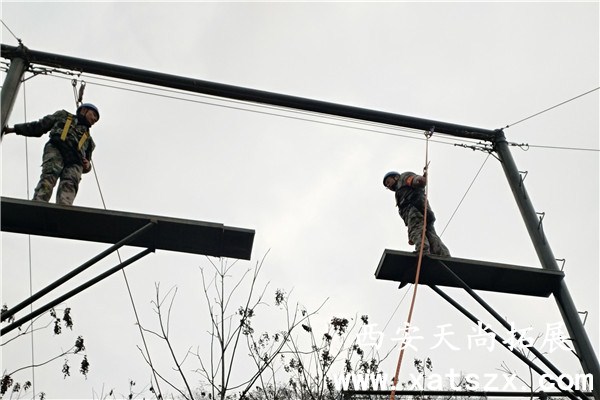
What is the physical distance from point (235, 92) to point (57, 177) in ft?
7.17

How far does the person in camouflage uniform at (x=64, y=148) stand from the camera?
5461 mm

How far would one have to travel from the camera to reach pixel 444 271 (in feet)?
18.0

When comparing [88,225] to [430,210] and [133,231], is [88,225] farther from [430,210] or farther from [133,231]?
[430,210]

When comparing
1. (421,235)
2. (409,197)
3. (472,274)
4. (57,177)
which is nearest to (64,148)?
(57,177)

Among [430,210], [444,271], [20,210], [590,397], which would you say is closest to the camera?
[20,210]

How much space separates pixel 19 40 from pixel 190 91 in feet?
6.05

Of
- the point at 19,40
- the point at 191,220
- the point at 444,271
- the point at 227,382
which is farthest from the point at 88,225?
the point at 444,271

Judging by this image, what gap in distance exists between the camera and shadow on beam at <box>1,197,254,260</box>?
4.70 meters

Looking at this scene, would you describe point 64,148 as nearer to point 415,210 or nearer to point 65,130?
point 65,130

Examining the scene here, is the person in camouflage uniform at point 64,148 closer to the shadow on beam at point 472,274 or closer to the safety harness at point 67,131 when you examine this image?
the safety harness at point 67,131

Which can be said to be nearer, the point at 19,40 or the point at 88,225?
the point at 88,225

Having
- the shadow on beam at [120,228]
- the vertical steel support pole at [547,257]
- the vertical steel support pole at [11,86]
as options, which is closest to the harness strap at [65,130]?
the vertical steel support pole at [11,86]

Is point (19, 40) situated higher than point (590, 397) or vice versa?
point (19, 40)

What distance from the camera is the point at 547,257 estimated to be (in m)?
5.77
